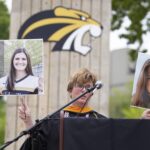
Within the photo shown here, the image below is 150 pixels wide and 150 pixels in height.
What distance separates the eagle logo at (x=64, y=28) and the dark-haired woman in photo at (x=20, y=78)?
2319 millimetres

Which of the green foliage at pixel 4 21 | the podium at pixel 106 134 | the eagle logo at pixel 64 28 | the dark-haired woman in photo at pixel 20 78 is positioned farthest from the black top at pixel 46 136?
the green foliage at pixel 4 21

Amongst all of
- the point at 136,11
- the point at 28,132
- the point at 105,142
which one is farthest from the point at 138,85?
the point at 136,11

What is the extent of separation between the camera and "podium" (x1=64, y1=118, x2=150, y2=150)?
450cm

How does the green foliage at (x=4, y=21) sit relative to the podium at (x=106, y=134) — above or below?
above

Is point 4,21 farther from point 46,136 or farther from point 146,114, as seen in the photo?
point 46,136

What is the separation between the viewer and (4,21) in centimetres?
2028

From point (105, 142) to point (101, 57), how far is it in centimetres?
334

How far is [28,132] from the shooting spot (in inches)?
176

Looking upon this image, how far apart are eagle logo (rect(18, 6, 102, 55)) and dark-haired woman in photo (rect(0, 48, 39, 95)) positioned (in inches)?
91.3

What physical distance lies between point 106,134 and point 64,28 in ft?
11.0

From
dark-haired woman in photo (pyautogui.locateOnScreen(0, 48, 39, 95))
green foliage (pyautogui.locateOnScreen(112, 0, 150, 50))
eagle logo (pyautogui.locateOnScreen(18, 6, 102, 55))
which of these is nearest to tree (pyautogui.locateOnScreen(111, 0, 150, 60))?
green foliage (pyautogui.locateOnScreen(112, 0, 150, 50))

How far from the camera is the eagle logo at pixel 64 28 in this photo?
7684mm

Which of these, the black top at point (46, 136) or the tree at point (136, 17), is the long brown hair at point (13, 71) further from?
the tree at point (136, 17)

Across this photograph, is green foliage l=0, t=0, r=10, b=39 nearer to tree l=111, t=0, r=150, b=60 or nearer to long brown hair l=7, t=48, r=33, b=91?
tree l=111, t=0, r=150, b=60
